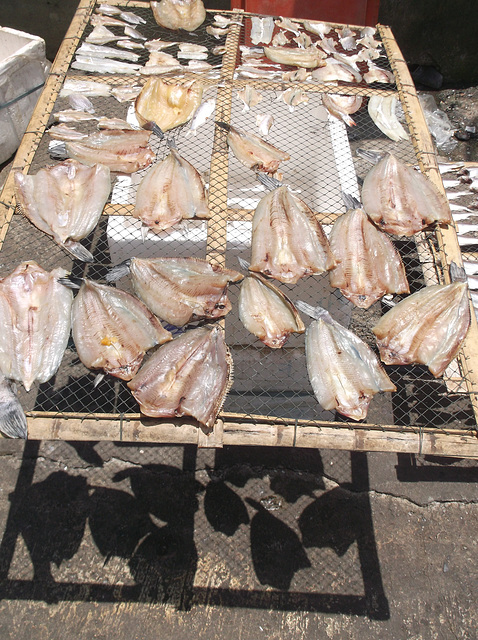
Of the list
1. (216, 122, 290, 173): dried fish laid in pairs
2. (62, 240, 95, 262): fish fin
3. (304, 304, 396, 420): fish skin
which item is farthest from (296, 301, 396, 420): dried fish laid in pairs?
(62, 240, 95, 262): fish fin

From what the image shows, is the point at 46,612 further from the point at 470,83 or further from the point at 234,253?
the point at 470,83

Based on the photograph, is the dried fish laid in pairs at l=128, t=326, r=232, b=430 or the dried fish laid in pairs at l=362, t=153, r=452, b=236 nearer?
the dried fish laid in pairs at l=128, t=326, r=232, b=430

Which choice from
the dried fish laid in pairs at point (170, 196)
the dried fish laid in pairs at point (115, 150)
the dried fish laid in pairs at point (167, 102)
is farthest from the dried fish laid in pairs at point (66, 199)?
the dried fish laid in pairs at point (167, 102)

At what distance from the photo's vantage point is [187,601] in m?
2.90

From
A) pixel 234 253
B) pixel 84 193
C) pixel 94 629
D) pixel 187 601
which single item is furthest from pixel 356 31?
pixel 94 629

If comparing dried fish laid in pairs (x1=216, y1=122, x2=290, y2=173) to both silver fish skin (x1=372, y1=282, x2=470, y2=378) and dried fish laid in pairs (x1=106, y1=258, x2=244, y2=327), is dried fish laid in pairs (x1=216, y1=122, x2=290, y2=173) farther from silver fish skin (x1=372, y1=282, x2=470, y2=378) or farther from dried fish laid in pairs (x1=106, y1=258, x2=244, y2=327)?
silver fish skin (x1=372, y1=282, x2=470, y2=378)

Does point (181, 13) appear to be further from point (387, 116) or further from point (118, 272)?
point (118, 272)

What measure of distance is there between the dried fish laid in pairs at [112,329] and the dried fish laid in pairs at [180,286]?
8cm

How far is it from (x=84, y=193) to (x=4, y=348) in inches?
40.0

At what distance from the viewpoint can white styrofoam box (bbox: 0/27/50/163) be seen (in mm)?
4832

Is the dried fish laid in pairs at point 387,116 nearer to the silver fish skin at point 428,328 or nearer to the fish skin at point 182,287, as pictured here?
the silver fish skin at point 428,328

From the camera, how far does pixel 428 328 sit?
2240 mm

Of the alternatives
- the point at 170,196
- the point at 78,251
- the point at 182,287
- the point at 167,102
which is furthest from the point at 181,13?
the point at 182,287

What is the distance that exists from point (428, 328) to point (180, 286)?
1.28 m
